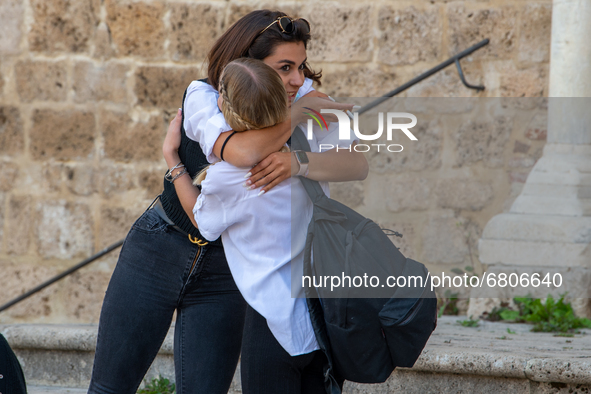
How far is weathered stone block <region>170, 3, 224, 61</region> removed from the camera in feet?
12.1

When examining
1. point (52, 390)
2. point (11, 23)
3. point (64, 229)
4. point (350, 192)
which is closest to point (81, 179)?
point (64, 229)

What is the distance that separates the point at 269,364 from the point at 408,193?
240 centimetres

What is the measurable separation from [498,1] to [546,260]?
1.52 metres

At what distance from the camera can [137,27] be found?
3729 millimetres

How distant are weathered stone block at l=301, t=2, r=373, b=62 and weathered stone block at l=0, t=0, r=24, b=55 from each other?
1.84 meters

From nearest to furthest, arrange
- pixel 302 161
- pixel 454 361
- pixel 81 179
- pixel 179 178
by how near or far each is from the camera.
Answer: pixel 302 161 < pixel 179 178 < pixel 454 361 < pixel 81 179

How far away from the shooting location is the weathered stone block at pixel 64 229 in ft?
12.5

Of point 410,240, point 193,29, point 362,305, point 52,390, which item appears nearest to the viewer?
point 362,305

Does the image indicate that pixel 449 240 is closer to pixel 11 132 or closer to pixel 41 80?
pixel 41 80

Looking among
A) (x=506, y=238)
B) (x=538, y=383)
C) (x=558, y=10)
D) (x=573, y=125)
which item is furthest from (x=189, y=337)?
(x=558, y=10)

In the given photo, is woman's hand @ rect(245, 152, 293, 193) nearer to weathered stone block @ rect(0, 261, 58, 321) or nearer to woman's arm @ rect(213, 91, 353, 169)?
woman's arm @ rect(213, 91, 353, 169)

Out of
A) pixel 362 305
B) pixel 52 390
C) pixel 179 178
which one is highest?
pixel 179 178

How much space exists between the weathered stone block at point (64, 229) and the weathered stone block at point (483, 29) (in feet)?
8.31

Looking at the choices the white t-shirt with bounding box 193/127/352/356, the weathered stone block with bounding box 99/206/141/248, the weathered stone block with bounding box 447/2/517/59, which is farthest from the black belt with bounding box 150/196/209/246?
the weathered stone block with bounding box 447/2/517/59
